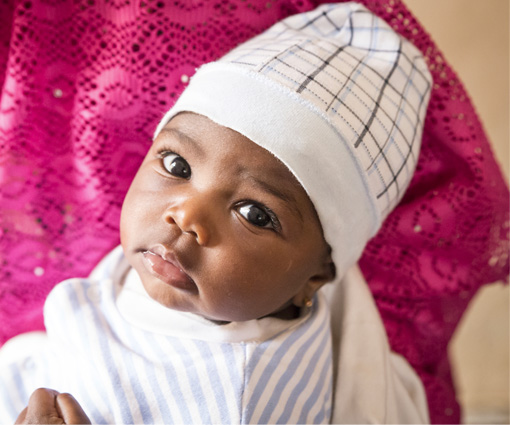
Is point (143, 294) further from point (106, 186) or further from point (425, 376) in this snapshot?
point (425, 376)

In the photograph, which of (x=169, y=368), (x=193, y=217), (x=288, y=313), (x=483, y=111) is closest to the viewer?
(x=193, y=217)

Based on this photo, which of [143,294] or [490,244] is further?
[490,244]

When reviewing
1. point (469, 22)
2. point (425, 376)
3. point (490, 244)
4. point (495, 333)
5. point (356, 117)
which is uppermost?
point (469, 22)

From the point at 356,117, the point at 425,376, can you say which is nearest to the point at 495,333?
the point at 425,376

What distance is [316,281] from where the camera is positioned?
869mm

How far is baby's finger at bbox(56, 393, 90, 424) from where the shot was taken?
72cm

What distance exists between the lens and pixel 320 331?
3.01 feet

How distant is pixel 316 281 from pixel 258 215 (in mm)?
196

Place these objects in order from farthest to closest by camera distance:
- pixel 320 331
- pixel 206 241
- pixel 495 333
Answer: pixel 495 333, pixel 320 331, pixel 206 241

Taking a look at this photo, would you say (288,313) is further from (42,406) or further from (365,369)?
(42,406)

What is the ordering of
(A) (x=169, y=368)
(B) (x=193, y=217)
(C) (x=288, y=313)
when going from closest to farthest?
(B) (x=193, y=217) < (A) (x=169, y=368) < (C) (x=288, y=313)

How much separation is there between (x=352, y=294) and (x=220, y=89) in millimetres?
515

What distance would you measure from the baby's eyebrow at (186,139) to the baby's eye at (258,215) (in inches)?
3.9

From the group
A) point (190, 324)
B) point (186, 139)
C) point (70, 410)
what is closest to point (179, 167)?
point (186, 139)
